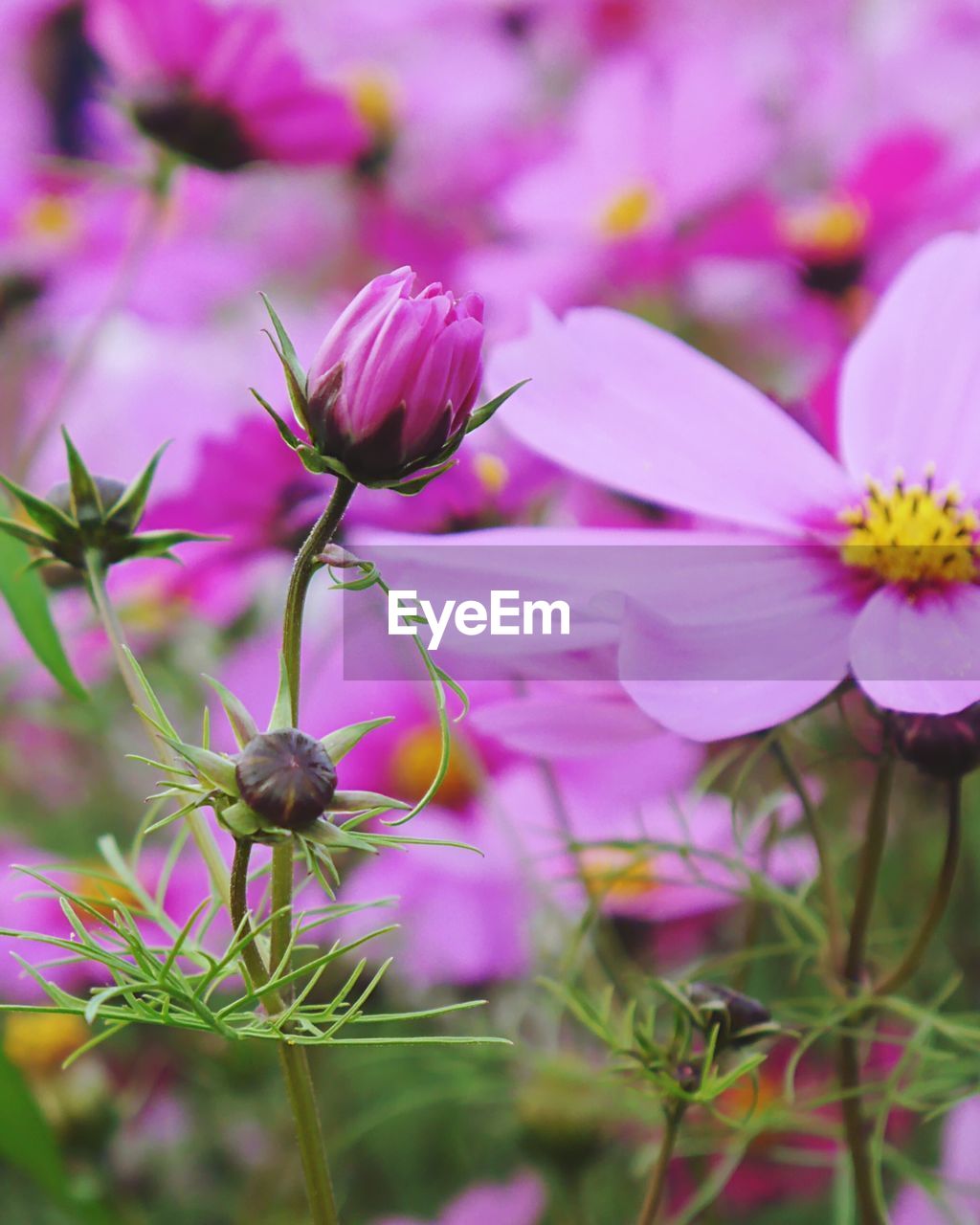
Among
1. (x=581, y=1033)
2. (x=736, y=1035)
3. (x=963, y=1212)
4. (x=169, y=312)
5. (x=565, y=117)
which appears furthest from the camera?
(x=565, y=117)

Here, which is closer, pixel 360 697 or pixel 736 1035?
pixel 736 1035

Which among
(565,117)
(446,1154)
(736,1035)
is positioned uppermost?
(565,117)

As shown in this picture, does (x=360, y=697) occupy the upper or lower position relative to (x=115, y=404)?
lower

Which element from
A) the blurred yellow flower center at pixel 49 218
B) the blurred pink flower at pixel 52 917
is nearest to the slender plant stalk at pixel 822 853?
the blurred pink flower at pixel 52 917

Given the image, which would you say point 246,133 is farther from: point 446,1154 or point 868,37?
point 868,37

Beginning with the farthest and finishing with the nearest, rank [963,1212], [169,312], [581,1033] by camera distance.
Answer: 1. [169,312]
2. [581,1033]
3. [963,1212]

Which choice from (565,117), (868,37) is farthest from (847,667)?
(868,37)

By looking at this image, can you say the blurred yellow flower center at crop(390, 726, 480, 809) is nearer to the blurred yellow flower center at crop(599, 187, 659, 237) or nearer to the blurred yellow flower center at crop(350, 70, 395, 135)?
the blurred yellow flower center at crop(599, 187, 659, 237)

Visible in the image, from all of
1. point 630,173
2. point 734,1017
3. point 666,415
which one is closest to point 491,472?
point 666,415
